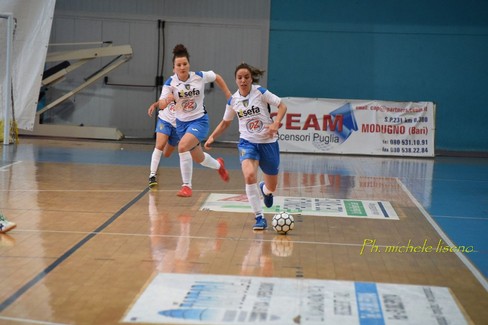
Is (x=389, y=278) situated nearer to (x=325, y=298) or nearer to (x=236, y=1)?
(x=325, y=298)

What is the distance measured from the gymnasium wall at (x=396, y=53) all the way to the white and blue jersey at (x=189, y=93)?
37.0 ft

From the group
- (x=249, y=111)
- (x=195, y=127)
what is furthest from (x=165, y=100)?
(x=249, y=111)

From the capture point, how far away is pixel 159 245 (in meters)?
8.20

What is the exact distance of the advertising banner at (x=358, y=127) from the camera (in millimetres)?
19500

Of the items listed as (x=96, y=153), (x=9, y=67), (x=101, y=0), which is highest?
(x=101, y=0)

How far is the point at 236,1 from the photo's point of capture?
74.3ft

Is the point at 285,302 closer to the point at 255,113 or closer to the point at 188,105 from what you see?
the point at 255,113

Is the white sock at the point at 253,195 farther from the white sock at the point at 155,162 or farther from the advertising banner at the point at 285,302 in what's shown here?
the white sock at the point at 155,162

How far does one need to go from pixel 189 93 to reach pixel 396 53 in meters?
12.3

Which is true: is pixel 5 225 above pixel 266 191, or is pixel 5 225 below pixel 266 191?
below

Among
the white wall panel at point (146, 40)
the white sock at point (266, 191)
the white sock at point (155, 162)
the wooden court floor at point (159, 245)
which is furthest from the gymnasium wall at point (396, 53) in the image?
the white sock at point (266, 191)

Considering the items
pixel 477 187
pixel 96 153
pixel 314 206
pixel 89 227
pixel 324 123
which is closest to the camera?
pixel 89 227

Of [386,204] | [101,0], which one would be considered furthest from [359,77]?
[386,204]

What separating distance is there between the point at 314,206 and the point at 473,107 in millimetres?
12840
